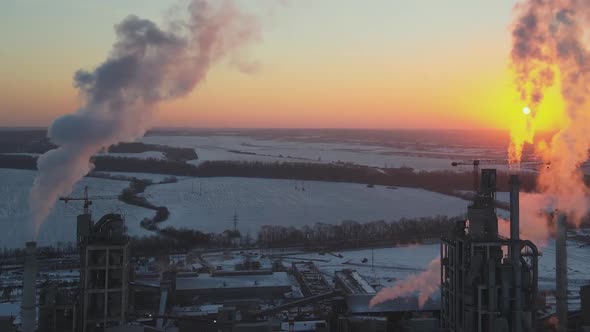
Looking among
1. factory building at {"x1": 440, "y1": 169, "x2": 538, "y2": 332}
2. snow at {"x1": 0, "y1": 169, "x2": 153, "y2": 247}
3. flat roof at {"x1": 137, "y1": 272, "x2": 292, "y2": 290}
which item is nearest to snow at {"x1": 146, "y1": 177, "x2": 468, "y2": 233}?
snow at {"x1": 0, "y1": 169, "x2": 153, "y2": 247}

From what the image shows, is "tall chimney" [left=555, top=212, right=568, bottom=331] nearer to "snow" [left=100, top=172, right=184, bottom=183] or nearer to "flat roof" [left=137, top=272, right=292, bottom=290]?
"flat roof" [left=137, top=272, right=292, bottom=290]

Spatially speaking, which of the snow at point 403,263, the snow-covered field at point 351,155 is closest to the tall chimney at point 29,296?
the snow at point 403,263

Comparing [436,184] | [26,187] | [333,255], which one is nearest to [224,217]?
[333,255]

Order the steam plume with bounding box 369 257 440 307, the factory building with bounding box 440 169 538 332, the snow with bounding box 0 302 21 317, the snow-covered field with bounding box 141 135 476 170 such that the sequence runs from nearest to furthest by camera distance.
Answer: the factory building with bounding box 440 169 538 332
the steam plume with bounding box 369 257 440 307
the snow with bounding box 0 302 21 317
the snow-covered field with bounding box 141 135 476 170

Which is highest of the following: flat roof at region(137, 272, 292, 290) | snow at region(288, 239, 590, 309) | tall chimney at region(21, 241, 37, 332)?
tall chimney at region(21, 241, 37, 332)

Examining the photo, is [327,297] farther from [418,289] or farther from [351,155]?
[351,155]

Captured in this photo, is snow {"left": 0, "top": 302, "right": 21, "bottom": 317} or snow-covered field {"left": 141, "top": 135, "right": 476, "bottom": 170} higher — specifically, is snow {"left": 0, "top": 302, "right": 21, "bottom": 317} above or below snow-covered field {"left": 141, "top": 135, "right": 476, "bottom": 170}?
below

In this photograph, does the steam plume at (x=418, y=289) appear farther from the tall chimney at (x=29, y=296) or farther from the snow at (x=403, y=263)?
the tall chimney at (x=29, y=296)
